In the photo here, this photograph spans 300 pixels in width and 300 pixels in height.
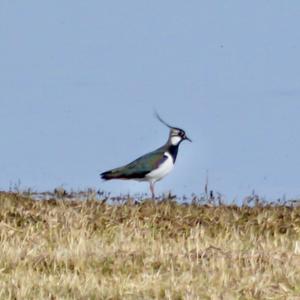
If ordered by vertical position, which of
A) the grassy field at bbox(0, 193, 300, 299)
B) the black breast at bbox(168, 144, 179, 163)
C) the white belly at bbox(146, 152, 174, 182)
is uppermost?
the black breast at bbox(168, 144, 179, 163)

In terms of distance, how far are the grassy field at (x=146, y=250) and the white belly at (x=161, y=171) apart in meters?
3.75

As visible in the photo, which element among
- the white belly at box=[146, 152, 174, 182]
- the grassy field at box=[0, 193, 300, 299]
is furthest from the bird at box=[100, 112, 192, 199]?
the grassy field at box=[0, 193, 300, 299]

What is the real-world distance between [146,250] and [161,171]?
6594mm

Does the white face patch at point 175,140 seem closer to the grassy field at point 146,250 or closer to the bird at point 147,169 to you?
the bird at point 147,169

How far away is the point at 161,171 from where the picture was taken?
1545cm

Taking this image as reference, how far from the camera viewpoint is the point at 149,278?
7.89 metres

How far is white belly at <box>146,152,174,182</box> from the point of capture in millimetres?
15336

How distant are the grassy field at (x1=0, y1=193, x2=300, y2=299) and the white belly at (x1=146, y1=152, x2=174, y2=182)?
148 inches

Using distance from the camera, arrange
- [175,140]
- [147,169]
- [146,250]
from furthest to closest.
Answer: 1. [175,140]
2. [147,169]
3. [146,250]

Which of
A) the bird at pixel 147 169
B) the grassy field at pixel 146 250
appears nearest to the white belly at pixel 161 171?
the bird at pixel 147 169

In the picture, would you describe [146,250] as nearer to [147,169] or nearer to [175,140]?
[147,169]

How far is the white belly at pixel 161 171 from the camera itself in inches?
604

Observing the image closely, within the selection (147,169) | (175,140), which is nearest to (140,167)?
(147,169)

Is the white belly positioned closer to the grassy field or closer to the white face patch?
the white face patch
